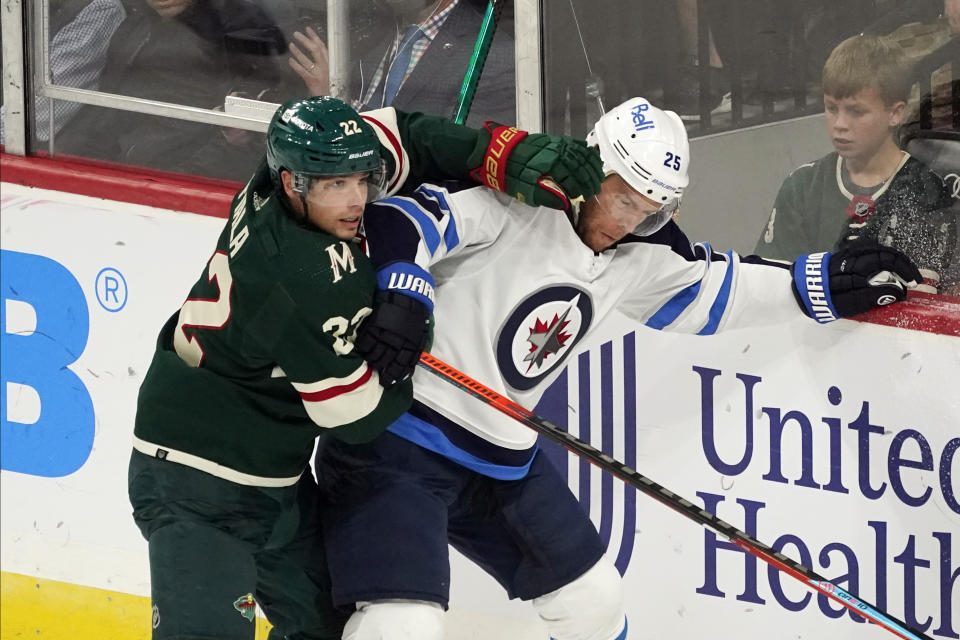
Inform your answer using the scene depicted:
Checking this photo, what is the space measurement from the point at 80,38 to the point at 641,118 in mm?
1447

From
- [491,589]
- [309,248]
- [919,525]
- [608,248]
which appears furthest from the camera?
[491,589]

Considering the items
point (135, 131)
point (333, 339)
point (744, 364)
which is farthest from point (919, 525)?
point (135, 131)

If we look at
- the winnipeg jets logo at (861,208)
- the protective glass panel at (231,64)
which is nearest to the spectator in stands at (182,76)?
the protective glass panel at (231,64)

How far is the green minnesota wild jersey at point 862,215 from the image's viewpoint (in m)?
2.68

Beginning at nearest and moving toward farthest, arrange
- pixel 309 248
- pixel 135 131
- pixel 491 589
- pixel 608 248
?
pixel 309 248 → pixel 608 248 → pixel 491 589 → pixel 135 131

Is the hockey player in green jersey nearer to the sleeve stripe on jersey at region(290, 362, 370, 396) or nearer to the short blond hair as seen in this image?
the sleeve stripe on jersey at region(290, 362, 370, 396)

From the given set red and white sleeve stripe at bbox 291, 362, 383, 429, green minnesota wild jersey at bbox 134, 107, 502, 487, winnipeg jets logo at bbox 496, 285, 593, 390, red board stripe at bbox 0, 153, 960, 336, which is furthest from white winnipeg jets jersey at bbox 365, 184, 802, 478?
red board stripe at bbox 0, 153, 960, 336

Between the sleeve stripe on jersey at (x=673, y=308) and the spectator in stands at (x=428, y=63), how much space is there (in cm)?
56

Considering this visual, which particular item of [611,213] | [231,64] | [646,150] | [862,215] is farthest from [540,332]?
[231,64]

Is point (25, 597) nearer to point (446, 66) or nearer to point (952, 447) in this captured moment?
point (446, 66)

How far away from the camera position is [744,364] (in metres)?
2.79

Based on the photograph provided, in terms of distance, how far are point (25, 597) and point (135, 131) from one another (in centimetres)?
106

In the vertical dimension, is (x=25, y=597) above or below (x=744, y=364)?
below

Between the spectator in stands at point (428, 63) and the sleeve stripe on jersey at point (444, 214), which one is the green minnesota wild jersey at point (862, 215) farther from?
the sleeve stripe on jersey at point (444, 214)
